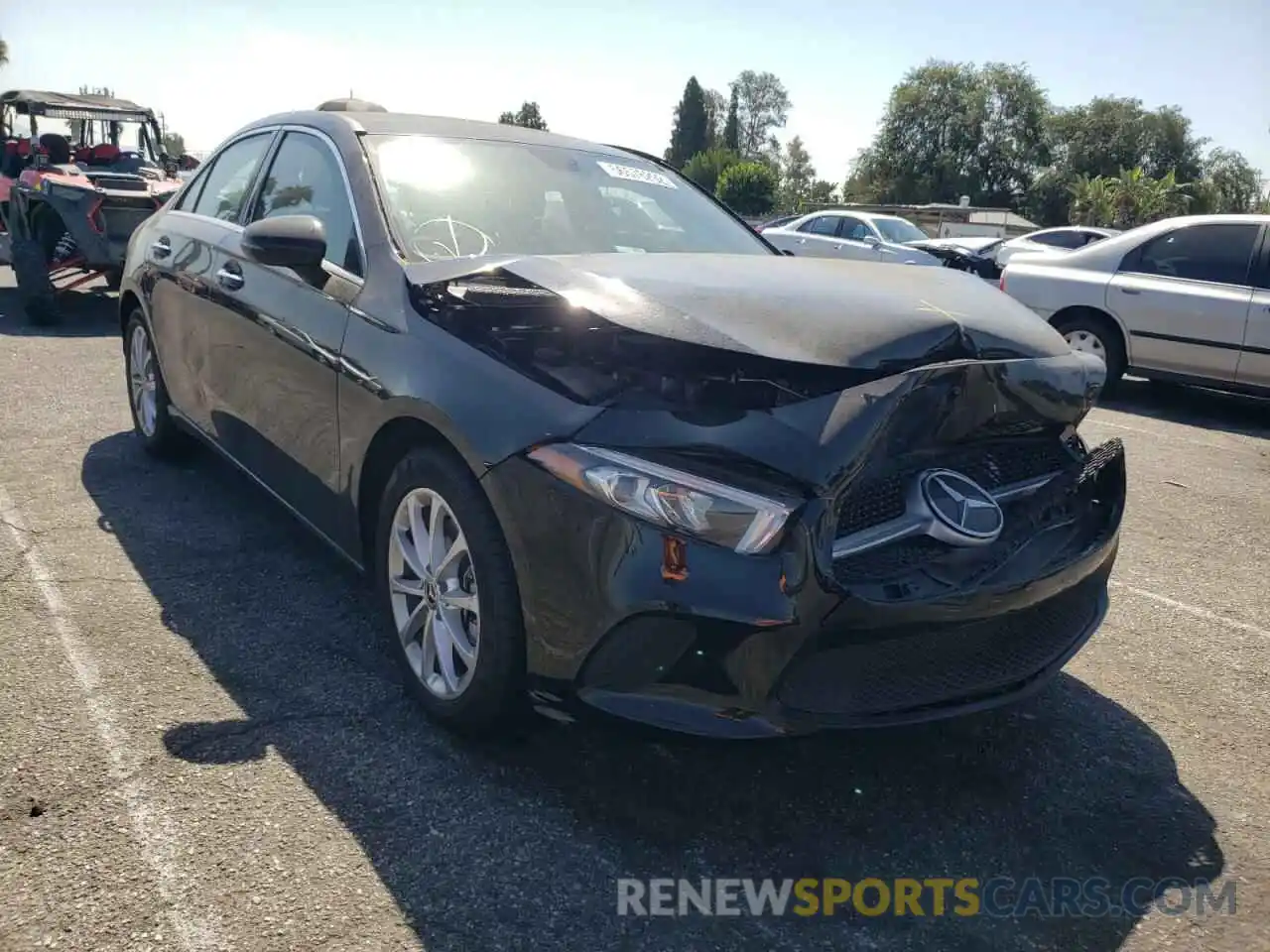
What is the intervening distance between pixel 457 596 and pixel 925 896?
133 centimetres

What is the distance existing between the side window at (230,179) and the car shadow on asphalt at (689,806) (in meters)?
1.91

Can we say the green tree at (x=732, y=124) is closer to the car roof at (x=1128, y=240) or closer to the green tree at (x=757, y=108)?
the green tree at (x=757, y=108)

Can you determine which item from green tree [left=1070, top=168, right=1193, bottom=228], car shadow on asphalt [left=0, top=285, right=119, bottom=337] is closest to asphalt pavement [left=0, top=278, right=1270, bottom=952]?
car shadow on asphalt [left=0, top=285, right=119, bottom=337]

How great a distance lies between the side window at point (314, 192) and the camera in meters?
3.26

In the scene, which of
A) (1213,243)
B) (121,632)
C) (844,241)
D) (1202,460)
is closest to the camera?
(121,632)

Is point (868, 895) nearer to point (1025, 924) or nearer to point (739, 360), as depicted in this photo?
point (1025, 924)

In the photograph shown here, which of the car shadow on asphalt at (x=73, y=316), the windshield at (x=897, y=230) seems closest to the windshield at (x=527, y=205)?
the car shadow on asphalt at (x=73, y=316)

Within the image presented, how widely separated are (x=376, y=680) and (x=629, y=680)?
114 centimetres

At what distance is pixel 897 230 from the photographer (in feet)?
55.0

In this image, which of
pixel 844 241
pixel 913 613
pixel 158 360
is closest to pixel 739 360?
pixel 913 613

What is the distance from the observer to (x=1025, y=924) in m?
2.21

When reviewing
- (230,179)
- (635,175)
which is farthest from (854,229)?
(230,179)

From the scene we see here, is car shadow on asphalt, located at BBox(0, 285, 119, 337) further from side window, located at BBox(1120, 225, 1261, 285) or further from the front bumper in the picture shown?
side window, located at BBox(1120, 225, 1261, 285)

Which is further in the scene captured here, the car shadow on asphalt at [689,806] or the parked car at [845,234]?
the parked car at [845,234]
